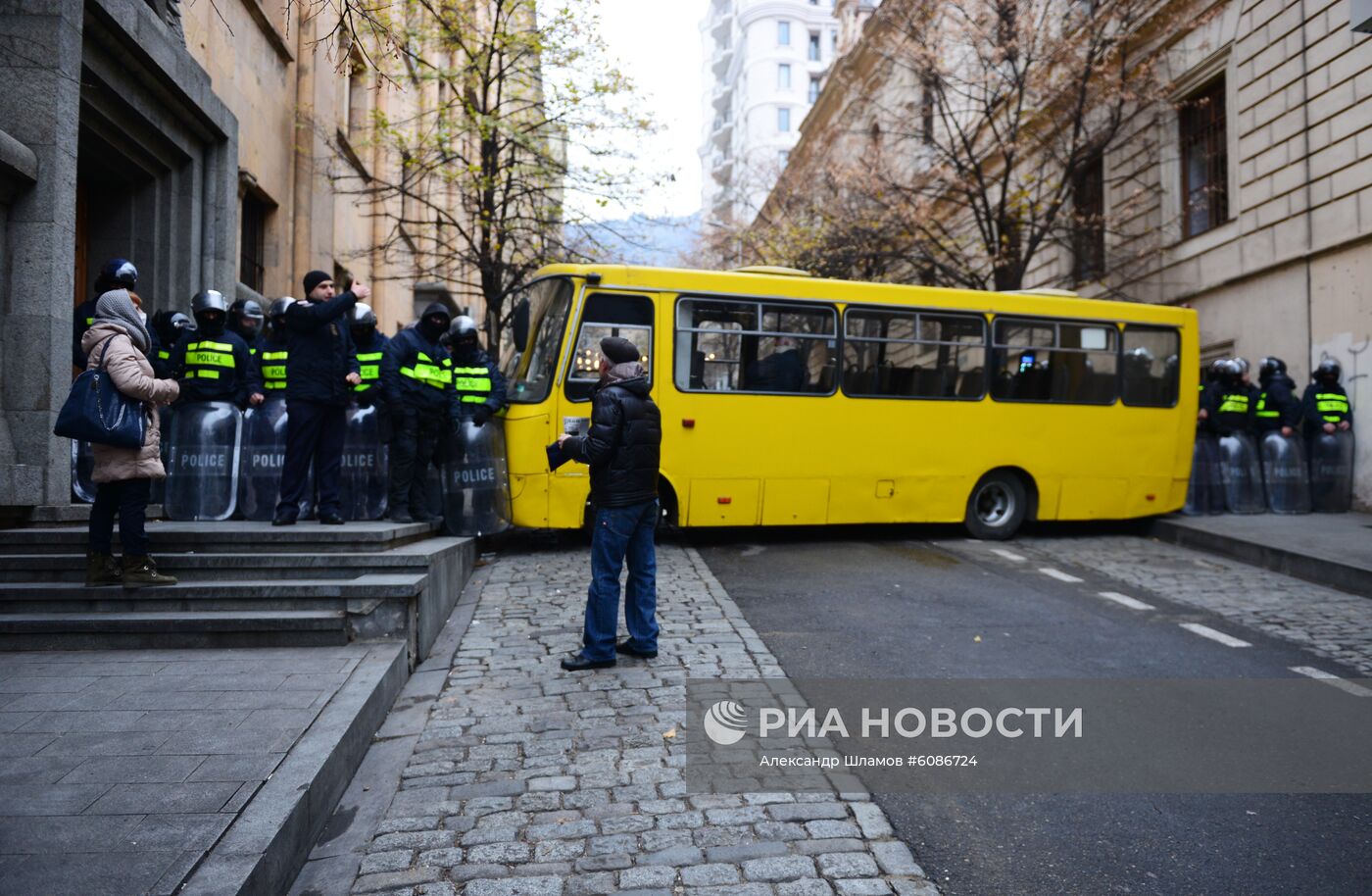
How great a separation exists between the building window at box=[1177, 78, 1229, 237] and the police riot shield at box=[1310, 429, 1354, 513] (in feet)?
16.5

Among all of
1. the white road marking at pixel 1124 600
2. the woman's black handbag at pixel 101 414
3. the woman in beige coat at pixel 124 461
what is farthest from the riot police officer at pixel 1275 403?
the woman's black handbag at pixel 101 414

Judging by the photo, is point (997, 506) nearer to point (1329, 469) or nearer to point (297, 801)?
point (1329, 469)

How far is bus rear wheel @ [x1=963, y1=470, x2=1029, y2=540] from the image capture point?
11.8 m

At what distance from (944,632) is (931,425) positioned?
4831mm

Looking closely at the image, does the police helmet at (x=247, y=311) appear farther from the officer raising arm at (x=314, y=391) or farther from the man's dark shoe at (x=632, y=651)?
the man's dark shoe at (x=632, y=651)

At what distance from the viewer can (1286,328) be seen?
1498 cm

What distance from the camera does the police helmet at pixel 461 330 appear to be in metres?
8.68

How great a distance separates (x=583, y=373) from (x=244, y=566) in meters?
4.17

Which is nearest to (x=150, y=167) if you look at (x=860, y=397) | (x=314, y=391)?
(x=314, y=391)

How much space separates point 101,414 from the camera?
5633mm

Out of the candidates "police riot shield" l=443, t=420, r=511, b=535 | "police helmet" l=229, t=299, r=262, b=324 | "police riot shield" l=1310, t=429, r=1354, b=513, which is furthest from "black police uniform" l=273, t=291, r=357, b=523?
"police riot shield" l=1310, t=429, r=1354, b=513

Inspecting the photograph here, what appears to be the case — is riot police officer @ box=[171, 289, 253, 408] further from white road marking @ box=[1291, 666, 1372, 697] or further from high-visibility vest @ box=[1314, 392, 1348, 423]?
high-visibility vest @ box=[1314, 392, 1348, 423]

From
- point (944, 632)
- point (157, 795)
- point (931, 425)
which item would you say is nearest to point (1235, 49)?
point (931, 425)

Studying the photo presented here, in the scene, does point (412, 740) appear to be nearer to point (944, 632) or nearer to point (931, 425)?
point (944, 632)
